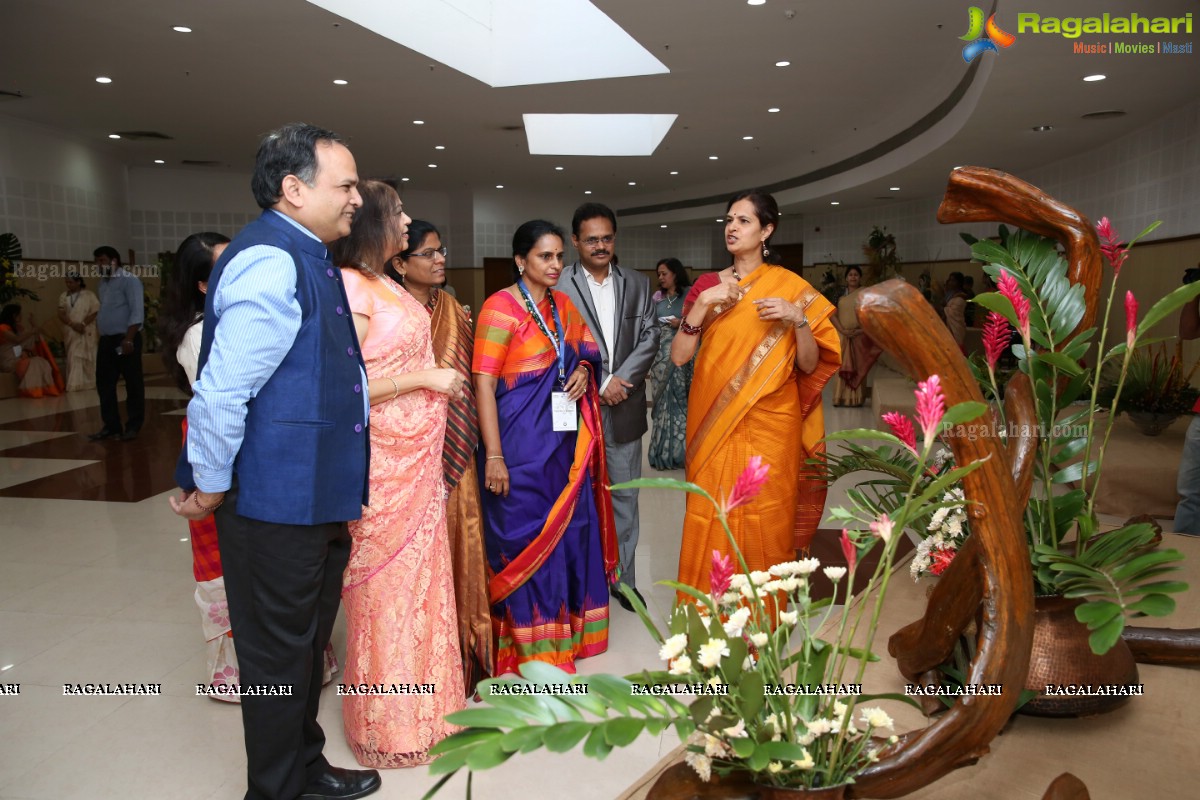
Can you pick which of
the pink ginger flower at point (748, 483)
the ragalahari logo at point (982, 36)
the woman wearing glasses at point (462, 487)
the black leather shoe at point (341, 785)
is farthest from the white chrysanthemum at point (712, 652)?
the ragalahari logo at point (982, 36)

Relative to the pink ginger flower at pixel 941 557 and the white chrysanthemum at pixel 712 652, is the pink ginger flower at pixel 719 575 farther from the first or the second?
the pink ginger flower at pixel 941 557

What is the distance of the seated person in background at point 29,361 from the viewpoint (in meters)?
9.32

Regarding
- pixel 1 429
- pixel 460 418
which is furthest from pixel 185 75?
pixel 460 418

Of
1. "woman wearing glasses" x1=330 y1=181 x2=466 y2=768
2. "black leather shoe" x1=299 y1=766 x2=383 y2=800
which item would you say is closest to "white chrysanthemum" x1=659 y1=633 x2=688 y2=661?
"woman wearing glasses" x1=330 y1=181 x2=466 y2=768

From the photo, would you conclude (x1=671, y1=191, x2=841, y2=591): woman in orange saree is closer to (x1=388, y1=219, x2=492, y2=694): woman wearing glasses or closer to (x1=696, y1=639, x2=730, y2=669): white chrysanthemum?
(x1=388, y1=219, x2=492, y2=694): woman wearing glasses

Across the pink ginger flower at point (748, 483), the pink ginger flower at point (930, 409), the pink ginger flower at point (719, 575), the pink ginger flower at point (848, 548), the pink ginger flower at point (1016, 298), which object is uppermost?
the pink ginger flower at point (1016, 298)

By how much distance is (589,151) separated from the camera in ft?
43.2

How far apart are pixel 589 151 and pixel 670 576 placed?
34.5 ft

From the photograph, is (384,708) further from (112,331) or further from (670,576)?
(112,331)

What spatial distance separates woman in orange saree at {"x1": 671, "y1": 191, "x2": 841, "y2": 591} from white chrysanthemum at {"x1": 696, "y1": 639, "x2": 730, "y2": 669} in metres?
1.89

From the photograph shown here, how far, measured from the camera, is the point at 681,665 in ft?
2.75

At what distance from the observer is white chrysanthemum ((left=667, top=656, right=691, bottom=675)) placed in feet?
2.74

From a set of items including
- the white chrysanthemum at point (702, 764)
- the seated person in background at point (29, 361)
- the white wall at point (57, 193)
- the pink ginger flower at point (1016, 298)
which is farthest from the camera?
the white wall at point (57, 193)

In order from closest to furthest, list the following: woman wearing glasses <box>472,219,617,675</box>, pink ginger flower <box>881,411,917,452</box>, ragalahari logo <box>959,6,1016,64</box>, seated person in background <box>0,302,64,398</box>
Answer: pink ginger flower <box>881,411,917,452</box>, woman wearing glasses <box>472,219,617,675</box>, ragalahari logo <box>959,6,1016,64</box>, seated person in background <box>0,302,64,398</box>
